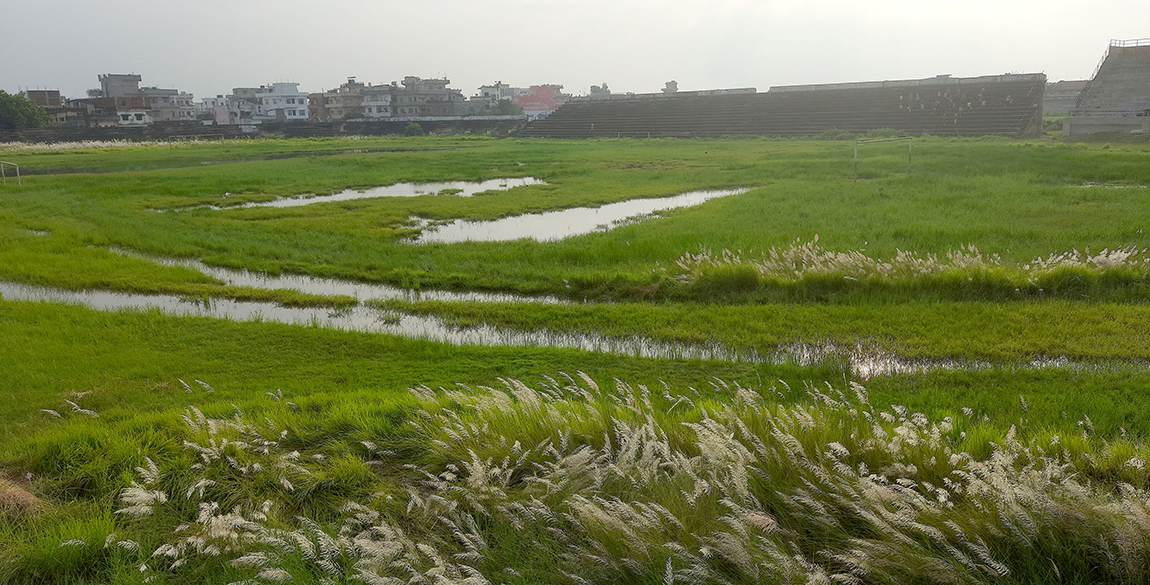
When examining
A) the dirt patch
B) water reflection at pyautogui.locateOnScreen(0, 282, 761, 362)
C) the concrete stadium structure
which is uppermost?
the concrete stadium structure

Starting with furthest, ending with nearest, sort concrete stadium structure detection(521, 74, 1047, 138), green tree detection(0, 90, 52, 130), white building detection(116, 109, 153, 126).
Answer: white building detection(116, 109, 153, 126) < green tree detection(0, 90, 52, 130) < concrete stadium structure detection(521, 74, 1047, 138)

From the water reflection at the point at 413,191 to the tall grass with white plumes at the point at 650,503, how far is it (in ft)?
63.9

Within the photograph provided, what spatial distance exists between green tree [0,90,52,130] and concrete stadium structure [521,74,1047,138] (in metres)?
47.7

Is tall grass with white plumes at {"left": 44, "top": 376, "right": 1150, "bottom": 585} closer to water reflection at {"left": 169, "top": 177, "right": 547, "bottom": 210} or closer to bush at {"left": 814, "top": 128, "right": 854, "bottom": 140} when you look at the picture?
water reflection at {"left": 169, "top": 177, "right": 547, "bottom": 210}

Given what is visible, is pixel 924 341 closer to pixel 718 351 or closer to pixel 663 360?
pixel 718 351

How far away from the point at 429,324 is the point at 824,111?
204 feet

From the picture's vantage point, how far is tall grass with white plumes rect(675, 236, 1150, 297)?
31.9 feet

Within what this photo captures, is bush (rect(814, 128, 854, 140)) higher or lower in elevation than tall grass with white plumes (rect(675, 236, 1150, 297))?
higher

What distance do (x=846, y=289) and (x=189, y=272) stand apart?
36.8ft

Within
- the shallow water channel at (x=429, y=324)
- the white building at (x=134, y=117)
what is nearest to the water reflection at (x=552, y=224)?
the shallow water channel at (x=429, y=324)

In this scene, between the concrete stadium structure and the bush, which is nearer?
the bush

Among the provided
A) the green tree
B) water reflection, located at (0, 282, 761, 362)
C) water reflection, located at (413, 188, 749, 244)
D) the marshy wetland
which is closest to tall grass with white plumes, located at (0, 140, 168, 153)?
the green tree

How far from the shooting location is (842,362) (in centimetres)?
741

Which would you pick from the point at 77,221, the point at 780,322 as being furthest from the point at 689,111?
the point at 780,322
